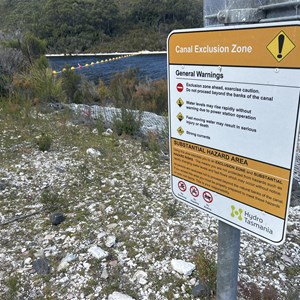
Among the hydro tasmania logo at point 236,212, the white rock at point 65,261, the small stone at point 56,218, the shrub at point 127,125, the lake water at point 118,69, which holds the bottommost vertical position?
the lake water at point 118,69

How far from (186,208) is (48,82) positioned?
5348 mm

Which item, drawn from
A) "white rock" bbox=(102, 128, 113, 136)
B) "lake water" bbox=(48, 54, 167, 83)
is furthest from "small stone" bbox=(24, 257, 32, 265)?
"lake water" bbox=(48, 54, 167, 83)

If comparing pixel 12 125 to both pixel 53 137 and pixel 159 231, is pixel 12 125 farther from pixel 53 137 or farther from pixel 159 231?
pixel 159 231

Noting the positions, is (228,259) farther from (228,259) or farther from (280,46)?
(280,46)

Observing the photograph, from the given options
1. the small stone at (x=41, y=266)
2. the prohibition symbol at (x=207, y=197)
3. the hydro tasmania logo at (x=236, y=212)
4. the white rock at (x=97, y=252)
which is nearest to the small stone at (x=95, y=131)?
the white rock at (x=97, y=252)

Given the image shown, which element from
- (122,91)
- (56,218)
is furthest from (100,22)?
(56,218)

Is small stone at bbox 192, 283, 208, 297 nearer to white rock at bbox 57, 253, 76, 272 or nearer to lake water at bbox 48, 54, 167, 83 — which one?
white rock at bbox 57, 253, 76, 272

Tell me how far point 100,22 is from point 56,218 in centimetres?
5386

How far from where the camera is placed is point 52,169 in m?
3.82

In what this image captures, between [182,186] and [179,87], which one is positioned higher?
[179,87]

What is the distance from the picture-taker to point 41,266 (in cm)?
223

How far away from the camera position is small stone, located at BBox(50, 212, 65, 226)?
9.05 feet

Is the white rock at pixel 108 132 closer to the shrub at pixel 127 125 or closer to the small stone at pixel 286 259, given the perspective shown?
the shrub at pixel 127 125

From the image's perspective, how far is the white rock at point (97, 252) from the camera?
235 centimetres
